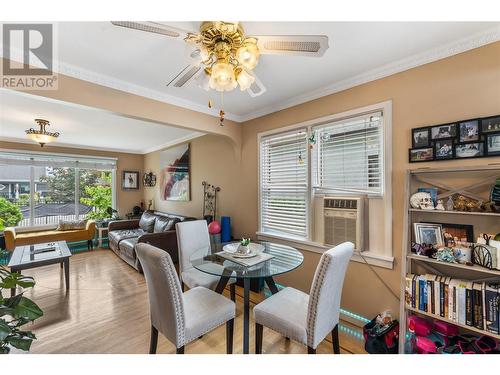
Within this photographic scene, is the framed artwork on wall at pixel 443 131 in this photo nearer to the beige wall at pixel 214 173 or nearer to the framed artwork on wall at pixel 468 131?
the framed artwork on wall at pixel 468 131

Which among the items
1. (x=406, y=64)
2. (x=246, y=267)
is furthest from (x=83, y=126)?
(x=406, y=64)

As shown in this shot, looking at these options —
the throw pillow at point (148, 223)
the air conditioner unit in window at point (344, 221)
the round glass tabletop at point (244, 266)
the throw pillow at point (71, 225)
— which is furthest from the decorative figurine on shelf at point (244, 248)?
the throw pillow at point (71, 225)

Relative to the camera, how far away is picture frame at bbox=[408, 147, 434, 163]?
169cm

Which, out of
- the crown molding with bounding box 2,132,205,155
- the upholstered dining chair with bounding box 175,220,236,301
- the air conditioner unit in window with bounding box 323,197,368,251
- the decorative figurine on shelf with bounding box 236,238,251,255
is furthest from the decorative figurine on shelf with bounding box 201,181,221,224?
the air conditioner unit in window with bounding box 323,197,368,251

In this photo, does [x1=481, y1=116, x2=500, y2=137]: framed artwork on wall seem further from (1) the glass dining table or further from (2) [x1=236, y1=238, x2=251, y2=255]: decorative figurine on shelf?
(2) [x1=236, y1=238, x2=251, y2=255]: decorative figurine on shelf

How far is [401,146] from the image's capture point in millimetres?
1849

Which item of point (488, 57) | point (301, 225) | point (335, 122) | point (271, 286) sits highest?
point (488, 57)

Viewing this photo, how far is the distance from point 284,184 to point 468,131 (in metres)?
1.68

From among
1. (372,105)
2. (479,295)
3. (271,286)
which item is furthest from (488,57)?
(271,286)

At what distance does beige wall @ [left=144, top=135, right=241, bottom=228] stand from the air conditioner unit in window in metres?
1.50

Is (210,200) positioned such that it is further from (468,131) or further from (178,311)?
(468,131)

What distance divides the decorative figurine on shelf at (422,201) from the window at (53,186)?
21.2ft
